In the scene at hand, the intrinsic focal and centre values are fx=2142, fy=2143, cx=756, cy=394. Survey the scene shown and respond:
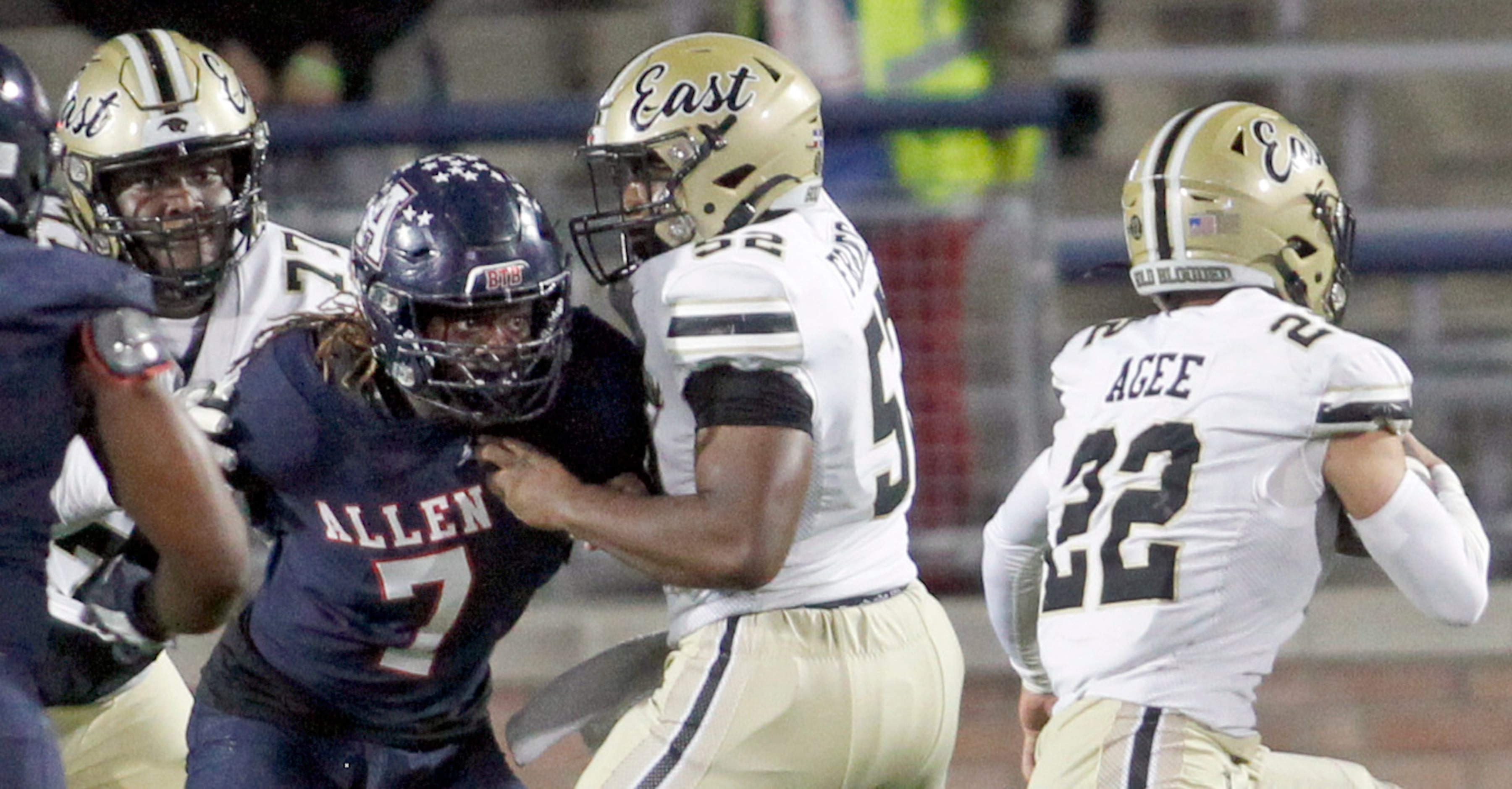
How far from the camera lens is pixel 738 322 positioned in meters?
2.89

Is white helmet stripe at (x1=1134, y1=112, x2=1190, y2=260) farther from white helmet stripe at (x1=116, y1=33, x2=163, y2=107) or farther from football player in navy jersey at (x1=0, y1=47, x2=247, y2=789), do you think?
white helmet stripe at (x1=116, y1=33, x2=163, y2=107)

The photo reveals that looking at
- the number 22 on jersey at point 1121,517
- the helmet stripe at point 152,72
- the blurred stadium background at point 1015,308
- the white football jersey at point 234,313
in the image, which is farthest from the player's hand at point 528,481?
the blurred stadium background at point 1015,308

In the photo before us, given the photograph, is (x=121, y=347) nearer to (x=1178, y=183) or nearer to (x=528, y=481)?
(x=528, y=481)

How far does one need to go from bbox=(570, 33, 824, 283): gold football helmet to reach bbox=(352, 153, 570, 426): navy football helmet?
0.79ft

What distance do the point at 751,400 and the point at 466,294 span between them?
0.42 meters

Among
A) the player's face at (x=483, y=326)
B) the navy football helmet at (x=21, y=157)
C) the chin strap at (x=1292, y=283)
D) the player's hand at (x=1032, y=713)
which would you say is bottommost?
the player's hand at (x=1032, y=713)

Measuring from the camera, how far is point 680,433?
2990 millimetres

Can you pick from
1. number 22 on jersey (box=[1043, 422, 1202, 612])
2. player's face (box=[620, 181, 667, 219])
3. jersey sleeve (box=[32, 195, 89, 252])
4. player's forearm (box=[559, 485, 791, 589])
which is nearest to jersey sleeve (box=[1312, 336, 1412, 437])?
number 22 on jersey (box=[1043, 422, 1202, 612])

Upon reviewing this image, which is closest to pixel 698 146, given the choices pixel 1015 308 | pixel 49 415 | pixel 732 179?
pixel 732 179

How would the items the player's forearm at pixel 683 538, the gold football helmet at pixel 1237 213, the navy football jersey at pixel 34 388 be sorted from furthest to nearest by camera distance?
the gold football helmet at pixel 1237 213, the player's forearm at pixel 683 538, the navy football jersey at pixel 34 388

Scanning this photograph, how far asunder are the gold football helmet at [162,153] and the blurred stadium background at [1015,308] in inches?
71.4

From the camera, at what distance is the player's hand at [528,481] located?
289cm

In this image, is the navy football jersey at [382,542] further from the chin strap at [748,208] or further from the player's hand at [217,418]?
the chin strap at [748,208]

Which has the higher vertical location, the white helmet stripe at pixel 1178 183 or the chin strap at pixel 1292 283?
the white helmet stripe at pixel 1178 183
